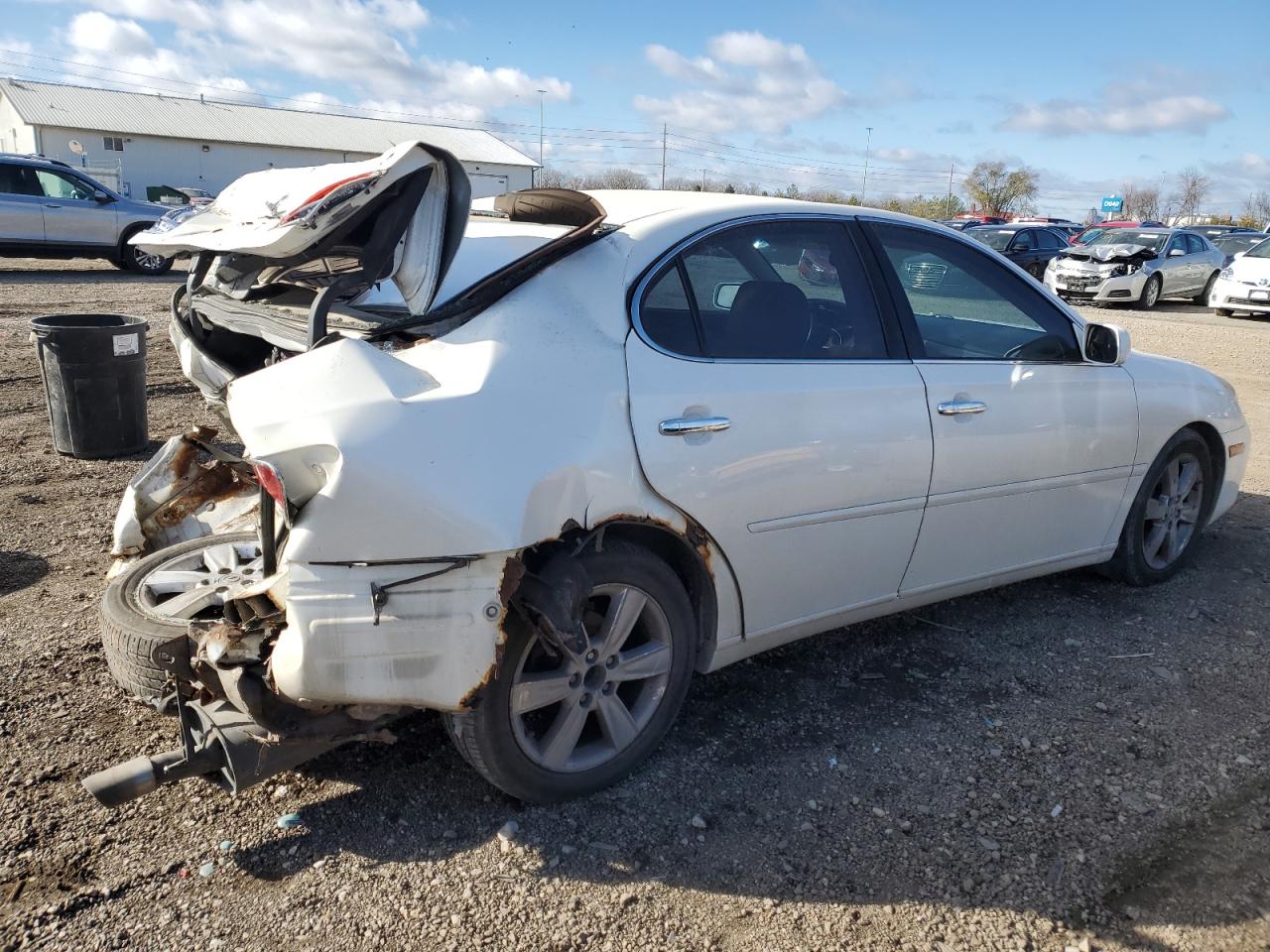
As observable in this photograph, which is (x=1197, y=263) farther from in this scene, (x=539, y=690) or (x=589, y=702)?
(x=539, y=690)

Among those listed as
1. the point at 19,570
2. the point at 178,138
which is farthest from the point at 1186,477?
the point at 178,138

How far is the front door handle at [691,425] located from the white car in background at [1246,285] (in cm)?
1828

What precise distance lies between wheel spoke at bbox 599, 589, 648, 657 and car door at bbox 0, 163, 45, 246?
1820cm

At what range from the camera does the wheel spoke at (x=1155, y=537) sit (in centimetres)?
491

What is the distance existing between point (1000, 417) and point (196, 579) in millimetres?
3090

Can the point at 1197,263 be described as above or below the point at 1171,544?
above

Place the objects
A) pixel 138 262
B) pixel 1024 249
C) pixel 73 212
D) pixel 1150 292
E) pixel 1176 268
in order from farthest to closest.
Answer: pixel 1024 249 → pixel 1176 268 → pixel 1150 292 → pixel 138 262 → pixel 73 212

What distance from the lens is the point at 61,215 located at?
17.5 meters

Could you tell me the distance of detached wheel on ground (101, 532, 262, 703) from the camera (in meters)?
3.21

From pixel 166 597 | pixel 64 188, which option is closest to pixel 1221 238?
pixel 64 188

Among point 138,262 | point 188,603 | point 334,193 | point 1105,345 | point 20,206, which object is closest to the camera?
point 334,193

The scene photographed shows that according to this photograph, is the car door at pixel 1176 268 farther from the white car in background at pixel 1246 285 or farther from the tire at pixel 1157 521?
the tire at pixel 1157 521

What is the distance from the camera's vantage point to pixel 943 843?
2939 millimetres

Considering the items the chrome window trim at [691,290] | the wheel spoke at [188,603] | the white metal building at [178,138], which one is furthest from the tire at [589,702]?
the white metal building at [178,138]
